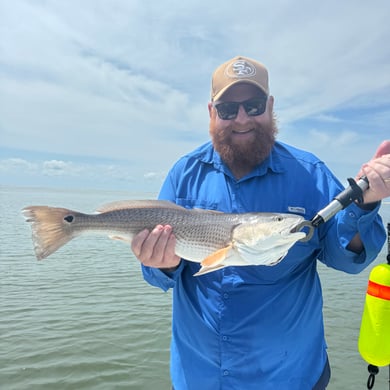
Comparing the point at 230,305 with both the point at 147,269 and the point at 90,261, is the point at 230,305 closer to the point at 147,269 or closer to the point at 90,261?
the point at 147,269

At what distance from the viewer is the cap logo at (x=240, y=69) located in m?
3.56

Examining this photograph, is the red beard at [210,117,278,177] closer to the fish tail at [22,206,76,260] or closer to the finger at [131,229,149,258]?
the finger at [131,229,149,258]

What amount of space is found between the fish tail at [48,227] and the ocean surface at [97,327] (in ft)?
14.4

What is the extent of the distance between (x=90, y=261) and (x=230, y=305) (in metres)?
13.6

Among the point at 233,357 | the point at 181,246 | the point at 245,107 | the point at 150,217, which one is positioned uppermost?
the point at 245,107

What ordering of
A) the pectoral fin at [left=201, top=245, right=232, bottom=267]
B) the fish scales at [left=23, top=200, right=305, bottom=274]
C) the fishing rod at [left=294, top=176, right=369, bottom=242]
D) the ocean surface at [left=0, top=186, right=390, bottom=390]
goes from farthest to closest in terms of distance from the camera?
the ocean surface at [left=0, top=186, right=390, bottom=390]
the fish scales at [left=23, top=200, right=305, bottom=274]
the pectoral fin at [left=201, top=245, right=232, bottom=267]
the fishing rod at [left=294, top=176, right=369, bottom=242]

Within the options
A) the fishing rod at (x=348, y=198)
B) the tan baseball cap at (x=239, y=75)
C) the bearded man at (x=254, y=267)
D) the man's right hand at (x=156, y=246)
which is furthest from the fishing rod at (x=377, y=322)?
the tan baseball cap at (x=239, y=75)

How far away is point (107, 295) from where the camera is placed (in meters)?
11.0

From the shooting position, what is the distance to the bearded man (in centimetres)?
279

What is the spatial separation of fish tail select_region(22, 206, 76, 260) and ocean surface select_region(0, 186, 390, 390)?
14.4ft

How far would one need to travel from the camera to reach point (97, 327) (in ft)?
28.4

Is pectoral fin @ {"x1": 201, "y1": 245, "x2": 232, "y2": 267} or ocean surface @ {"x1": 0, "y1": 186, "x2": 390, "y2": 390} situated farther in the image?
ocean surface @ {"x1": 0, "y1": 186, "x2": 390, "y2": 390}

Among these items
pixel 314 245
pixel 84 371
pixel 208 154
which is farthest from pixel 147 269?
pixel 84 371

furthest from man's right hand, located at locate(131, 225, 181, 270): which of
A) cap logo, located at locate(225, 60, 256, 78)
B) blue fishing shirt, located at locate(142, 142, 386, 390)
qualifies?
cap logo, located at locate(225, 60, 256, 78)
